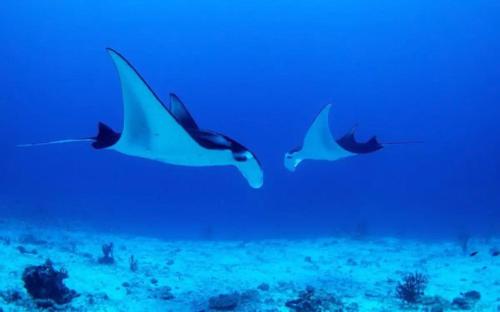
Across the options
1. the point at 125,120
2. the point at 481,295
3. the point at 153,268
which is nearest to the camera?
the point at 125,120

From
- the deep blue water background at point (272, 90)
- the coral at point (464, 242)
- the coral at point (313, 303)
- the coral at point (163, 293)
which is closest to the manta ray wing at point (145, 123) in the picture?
the coral at point (313, 303)

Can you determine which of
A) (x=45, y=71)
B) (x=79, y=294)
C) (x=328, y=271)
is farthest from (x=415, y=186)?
(x=45, y=71)

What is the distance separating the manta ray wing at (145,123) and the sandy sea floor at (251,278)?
347 centimetres

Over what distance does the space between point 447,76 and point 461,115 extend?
2982 centimetres

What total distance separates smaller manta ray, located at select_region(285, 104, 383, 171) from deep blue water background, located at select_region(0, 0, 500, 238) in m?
43.5

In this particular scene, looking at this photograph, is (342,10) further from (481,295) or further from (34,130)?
(34,130)

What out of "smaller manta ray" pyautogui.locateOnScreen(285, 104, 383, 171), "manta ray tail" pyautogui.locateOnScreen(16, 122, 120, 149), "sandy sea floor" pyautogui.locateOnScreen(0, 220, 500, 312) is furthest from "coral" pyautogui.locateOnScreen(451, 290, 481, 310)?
"manta ray tail" pyautogui.locateOnScreen(16, 122, 120, 149)

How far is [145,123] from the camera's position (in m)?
4.26

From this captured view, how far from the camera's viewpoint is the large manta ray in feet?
12.6

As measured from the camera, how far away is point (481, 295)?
7.91 m

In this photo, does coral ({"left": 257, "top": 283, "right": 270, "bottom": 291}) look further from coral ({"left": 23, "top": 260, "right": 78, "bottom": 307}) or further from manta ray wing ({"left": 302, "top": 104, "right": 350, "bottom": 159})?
coral ({"left": 23, "top": 260, "right": 78, "bottom": 307})

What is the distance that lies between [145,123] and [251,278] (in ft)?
21.0

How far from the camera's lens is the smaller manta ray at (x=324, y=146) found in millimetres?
7057

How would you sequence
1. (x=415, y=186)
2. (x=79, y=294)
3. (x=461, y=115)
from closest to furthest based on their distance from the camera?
(x=79, y=294) < (x=415, y=186) < (x=461, y=115)
